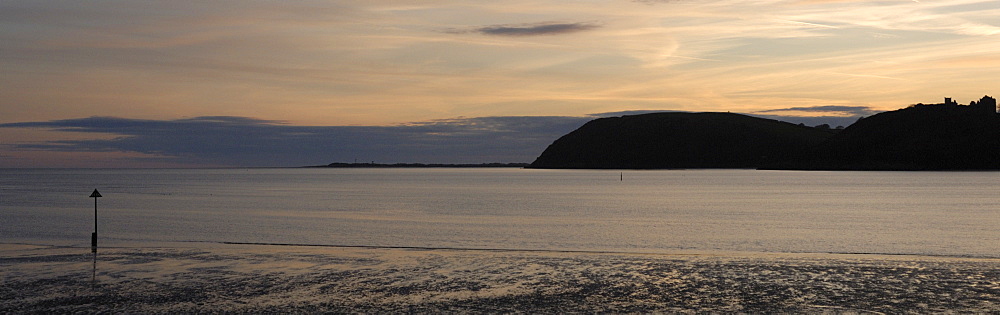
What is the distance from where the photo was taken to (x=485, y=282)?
85.9 feet

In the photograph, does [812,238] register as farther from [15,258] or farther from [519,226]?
[15,258]

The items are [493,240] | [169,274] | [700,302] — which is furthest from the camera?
[493,240]

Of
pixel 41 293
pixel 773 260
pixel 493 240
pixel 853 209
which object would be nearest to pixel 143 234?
pixel 493 240

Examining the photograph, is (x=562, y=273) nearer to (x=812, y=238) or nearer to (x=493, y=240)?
(x=493, y=240)

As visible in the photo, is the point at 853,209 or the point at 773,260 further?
the point at 853,209

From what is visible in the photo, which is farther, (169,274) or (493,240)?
(493,240)

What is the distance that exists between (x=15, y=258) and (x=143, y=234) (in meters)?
14.7

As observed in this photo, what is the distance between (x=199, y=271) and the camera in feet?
94.3

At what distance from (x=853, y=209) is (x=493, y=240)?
1757 inches

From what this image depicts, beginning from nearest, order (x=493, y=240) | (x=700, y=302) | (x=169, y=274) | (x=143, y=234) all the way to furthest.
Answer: (x=700, y=302)
(x=169, y=274)
(x=493, y=240)
(x=143, y=234)

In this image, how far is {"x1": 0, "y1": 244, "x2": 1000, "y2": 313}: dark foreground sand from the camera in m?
21.9

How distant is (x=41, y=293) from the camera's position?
23625 millimetres

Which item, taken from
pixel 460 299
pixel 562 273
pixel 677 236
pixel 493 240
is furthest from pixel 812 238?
pixel 460 299

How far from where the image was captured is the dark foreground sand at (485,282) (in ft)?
71.8
